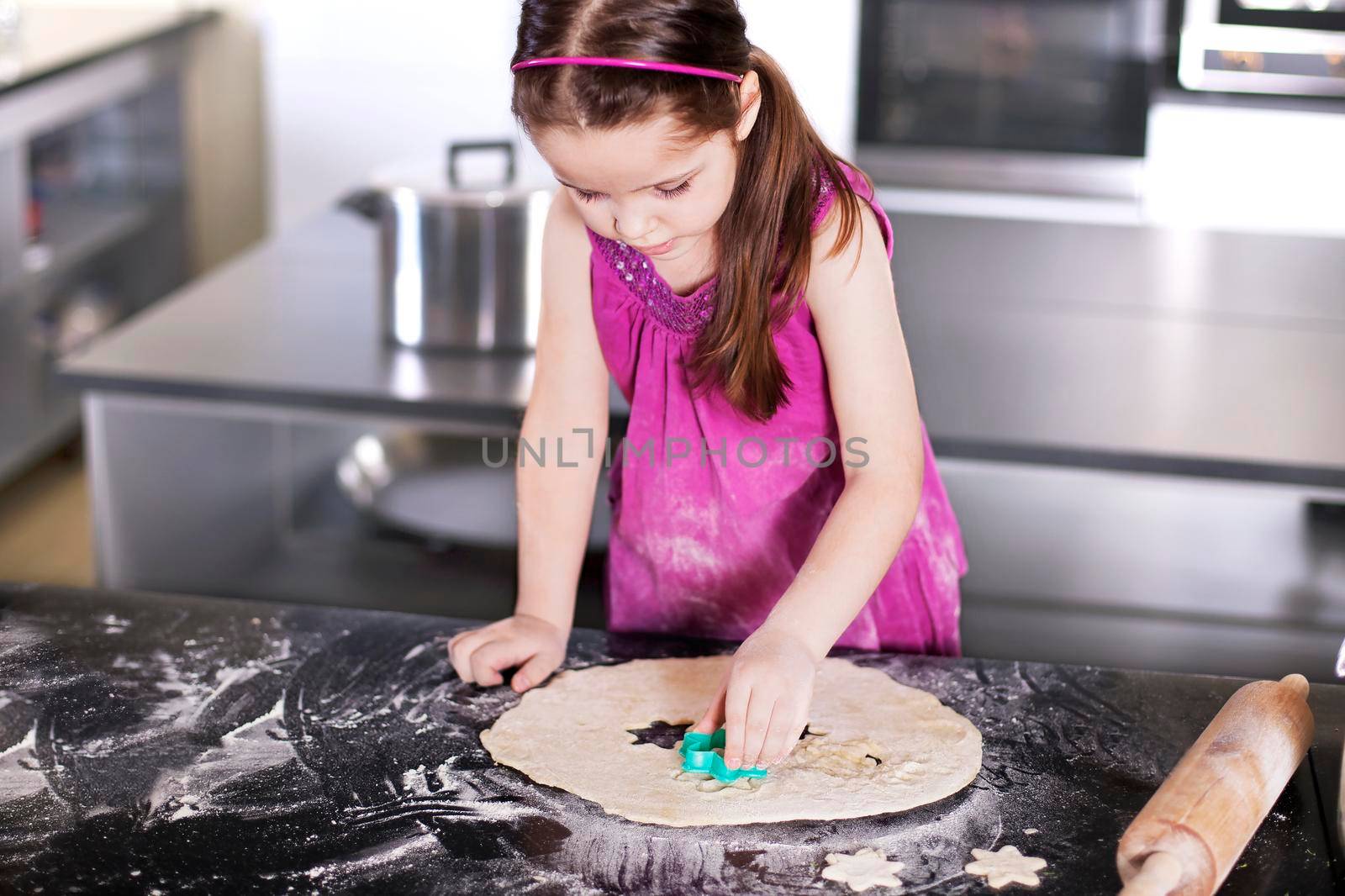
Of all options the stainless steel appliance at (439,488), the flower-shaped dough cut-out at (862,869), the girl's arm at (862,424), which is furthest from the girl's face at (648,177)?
the stainless steel appliance at (439,488)

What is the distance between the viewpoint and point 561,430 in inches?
44.9

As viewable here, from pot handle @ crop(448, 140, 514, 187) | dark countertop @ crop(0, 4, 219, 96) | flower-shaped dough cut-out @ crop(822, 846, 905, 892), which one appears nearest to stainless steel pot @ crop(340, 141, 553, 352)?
pot handle @ crop(448, 140, 514, 187)

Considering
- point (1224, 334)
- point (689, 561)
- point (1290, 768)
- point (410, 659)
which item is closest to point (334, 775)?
point (410, 659)

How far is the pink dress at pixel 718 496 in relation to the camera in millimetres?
1103

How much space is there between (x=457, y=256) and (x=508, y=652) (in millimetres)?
756

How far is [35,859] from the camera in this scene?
0.77m

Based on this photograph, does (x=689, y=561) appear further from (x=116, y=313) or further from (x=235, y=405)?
(x=116, y=313)

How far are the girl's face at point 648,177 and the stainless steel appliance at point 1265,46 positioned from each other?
7.55 ft

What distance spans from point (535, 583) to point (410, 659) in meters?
0.13

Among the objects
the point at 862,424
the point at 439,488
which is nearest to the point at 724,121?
the point at 862,424

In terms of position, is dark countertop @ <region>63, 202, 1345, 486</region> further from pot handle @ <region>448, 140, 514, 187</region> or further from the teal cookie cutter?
the teal cookie cutter

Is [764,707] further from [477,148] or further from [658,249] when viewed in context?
[477,148]

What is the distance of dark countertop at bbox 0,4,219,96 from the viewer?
110 inches

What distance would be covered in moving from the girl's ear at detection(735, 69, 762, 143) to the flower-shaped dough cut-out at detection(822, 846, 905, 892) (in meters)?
0.47
